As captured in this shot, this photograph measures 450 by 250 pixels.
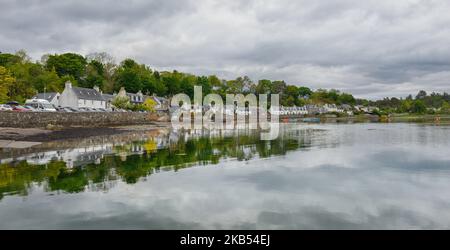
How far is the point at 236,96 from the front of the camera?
121m

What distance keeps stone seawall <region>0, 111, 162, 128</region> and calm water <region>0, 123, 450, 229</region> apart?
17.9m

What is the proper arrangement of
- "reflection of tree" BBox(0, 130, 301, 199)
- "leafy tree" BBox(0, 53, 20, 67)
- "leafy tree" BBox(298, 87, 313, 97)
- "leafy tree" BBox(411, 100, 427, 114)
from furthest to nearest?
"leafy tree" BBox(298, 87, 313, 97) < "leafy tree" BBox(411, 100, 427, 114) < "leafy tree" BBox(0, 53, 20, 67) < "reflection of tree" BBox(0, 130, 301, 199)

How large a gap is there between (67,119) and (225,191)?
37.0m

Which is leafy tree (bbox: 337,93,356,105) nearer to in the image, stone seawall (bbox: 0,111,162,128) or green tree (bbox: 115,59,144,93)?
green tree (bbox: 115,59,144,93)

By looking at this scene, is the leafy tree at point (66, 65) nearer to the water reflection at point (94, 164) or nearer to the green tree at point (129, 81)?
the green tree at point (129, 81)

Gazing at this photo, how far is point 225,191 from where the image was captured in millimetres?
12781

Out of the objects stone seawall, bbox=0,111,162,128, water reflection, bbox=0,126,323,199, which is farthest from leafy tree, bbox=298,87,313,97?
water reflection, bbox=0,126,323,199

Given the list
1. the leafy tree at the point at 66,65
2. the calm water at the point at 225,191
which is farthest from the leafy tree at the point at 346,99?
the calm water at the point at 225,191

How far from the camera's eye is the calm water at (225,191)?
9.58 meters

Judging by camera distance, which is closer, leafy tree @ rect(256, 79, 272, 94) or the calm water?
the calm water

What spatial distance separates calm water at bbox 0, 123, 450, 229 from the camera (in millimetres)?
9578

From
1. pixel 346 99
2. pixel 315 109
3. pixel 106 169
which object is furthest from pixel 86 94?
pixel 346 99

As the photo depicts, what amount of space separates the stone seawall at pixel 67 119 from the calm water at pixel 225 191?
58.6 ft
